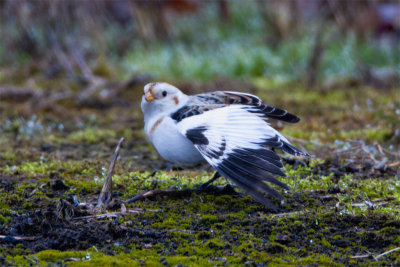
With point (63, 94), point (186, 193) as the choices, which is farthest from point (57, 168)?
point (63, 94)

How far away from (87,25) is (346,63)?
434 centimetres

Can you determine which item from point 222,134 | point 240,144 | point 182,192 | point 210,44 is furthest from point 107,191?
point 210,44

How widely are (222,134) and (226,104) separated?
0.51m

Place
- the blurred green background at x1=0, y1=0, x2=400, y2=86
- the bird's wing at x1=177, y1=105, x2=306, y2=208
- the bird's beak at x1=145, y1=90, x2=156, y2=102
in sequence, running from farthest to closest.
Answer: the blurred green background at x1=0, y1=0, x2=400, y2=86 → the bird's beak at x1=145, y1=90, x2=156, y2=102 → the bird's wing at x1=177, y1=105, x2=306, y2=208

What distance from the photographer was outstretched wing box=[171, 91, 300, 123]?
14.8 ft

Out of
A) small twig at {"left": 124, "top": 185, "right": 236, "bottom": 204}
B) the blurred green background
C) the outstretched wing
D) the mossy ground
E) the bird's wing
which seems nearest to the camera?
the mossy ground

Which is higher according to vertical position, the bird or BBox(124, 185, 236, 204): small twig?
the bird

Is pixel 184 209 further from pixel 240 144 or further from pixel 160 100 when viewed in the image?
pixel 160 100

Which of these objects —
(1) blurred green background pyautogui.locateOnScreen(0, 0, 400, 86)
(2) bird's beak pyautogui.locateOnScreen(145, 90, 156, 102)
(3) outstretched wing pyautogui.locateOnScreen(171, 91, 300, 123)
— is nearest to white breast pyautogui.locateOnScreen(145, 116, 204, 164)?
(3) outstretched wing pyautogui.locateOnScreen(171, 91, 300, 123)

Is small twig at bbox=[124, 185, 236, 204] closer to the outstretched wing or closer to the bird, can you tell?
the bird

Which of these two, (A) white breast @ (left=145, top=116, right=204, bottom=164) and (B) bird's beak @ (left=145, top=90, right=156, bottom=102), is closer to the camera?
(A) white breast @ (left=145, top=116, right=204, bottom=164)

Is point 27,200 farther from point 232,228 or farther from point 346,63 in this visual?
point 346,63

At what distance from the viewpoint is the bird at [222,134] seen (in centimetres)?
380

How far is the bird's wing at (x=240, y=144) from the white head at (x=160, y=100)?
37 centimetres
